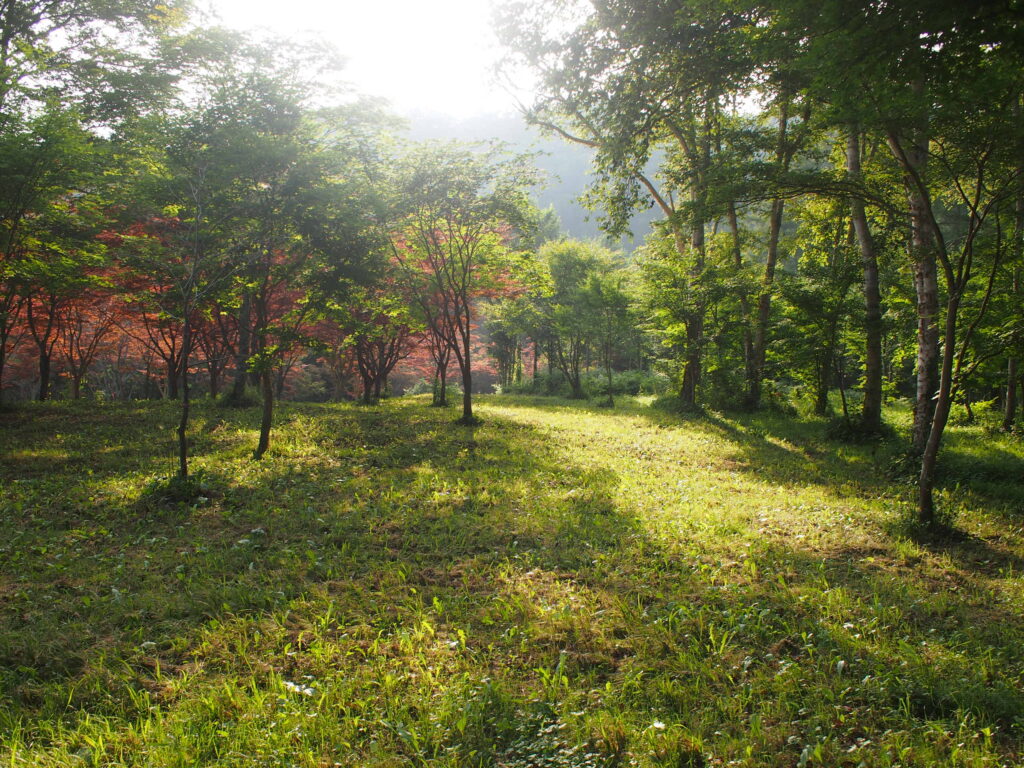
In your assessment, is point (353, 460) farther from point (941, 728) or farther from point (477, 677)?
point (941, 728)

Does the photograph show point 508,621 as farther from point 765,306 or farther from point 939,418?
point 765,306

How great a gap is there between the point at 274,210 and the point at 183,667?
25.8 feet

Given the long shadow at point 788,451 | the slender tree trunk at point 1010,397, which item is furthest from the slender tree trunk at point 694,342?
the slender tree trunk at point 1010,397

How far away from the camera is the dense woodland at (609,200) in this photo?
5043 mm

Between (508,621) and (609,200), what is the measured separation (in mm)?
9931

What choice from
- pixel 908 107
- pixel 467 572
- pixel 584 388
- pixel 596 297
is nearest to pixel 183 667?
pixel 467 572

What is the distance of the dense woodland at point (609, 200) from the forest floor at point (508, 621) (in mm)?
171

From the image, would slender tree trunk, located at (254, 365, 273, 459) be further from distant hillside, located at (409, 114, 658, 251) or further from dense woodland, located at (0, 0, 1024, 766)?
distant hillside, located at (409, 114, 658, 251)

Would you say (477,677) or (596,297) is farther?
(596,297)

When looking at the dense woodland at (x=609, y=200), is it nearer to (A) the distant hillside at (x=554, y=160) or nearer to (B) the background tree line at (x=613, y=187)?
(B) the background tree line at (x=613, y=187)

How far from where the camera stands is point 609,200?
11625 millimetres

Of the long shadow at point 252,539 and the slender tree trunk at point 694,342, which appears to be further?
the slender tree trunk at point 694,342

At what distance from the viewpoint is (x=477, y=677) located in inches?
139

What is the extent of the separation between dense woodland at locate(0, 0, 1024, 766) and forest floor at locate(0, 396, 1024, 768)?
0.17 m
